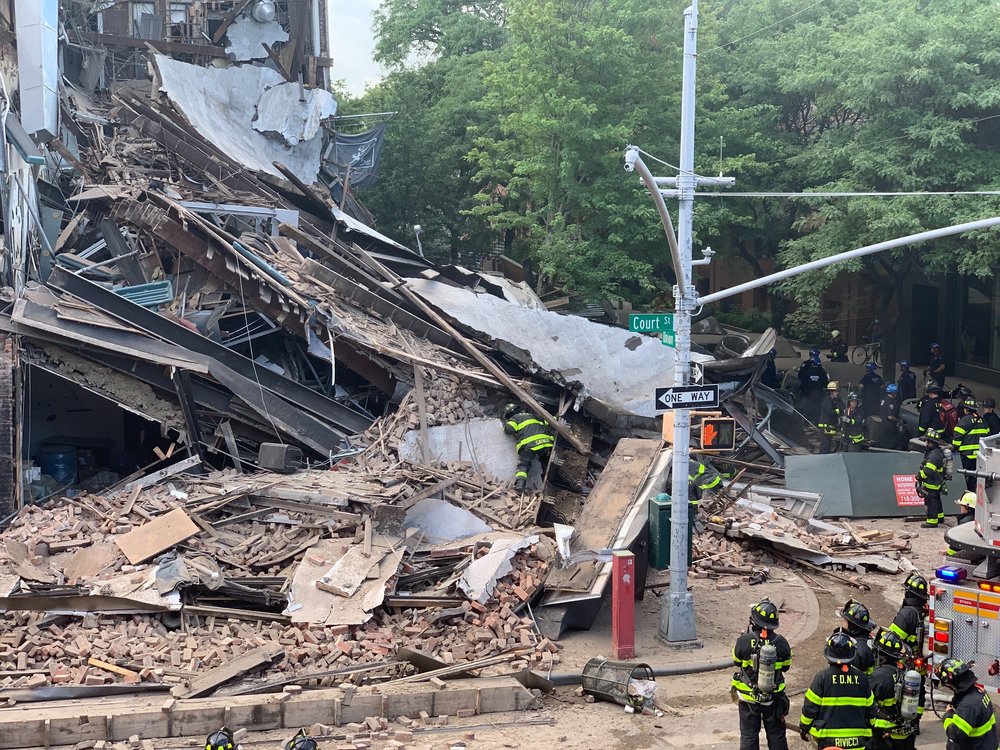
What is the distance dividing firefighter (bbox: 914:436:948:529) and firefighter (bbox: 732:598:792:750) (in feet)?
29.7

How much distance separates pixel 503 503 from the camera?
14.6m

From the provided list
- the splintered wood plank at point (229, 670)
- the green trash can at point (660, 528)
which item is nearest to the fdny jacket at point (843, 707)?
the green trash can at point (660, 528)

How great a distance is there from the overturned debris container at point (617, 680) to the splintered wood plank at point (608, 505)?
57.7 inches

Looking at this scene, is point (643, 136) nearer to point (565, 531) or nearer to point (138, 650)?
point (565, 531)

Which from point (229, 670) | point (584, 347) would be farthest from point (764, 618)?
point (584, 347)

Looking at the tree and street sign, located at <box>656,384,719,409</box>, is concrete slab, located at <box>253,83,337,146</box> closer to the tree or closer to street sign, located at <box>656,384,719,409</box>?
the tree

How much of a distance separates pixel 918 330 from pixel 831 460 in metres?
17.7

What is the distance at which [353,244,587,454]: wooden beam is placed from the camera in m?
15.9

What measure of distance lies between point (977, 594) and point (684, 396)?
3796 millimetres

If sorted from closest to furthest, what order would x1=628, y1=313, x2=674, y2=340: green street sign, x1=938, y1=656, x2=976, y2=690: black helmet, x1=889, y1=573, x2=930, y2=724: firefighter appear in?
x1=938, y1=656, x2=976, y2=690: black helmet → x1=889, y1=573, x2=930, y2=724: firefighter → x1=628, y1=313, x2=674, y2=340: green street sign

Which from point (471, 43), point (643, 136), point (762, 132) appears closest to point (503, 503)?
point (643, 136)

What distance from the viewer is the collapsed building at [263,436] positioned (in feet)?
37.0

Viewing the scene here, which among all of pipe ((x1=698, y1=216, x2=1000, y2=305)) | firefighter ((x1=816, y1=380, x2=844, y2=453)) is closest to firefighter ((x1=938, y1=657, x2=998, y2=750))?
A: pipe ((x1=698, y1=216, x2=1000, y2=305))

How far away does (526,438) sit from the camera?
15.3 meters
